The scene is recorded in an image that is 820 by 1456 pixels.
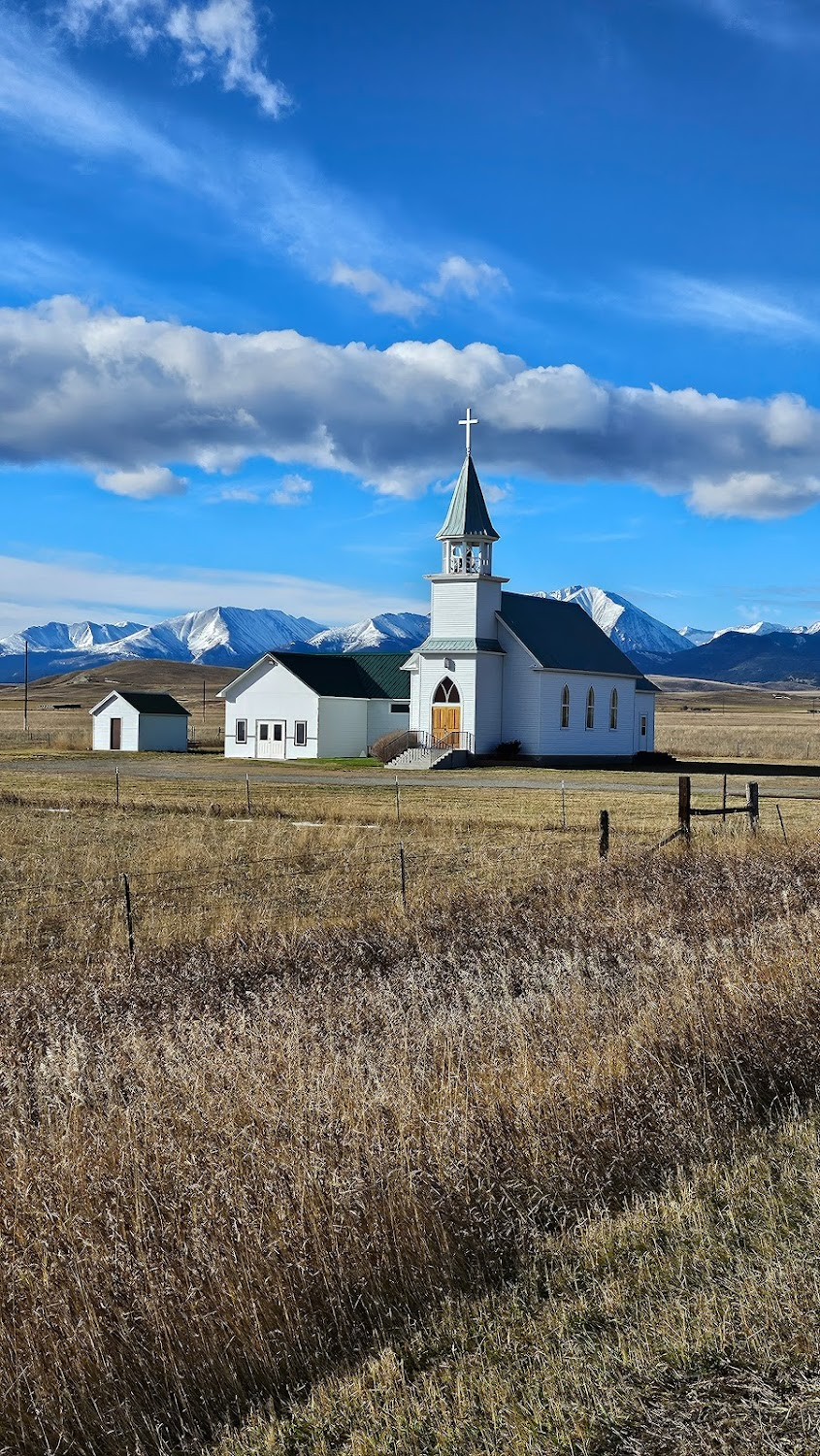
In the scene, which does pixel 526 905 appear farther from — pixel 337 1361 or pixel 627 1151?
pixel 337 1361

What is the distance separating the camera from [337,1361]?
5.18 m

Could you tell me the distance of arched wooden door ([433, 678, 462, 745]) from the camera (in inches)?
2021

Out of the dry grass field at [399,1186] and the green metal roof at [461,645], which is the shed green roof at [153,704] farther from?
the dry grass field at [399,1186]

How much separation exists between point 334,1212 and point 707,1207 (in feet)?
5.88

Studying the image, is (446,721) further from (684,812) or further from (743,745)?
(684,812)

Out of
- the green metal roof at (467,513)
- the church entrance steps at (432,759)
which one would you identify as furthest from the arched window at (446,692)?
the green metal roof at (467,513)

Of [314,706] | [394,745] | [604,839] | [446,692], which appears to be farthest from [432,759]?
[604,839]

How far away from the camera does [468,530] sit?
52.0 meters

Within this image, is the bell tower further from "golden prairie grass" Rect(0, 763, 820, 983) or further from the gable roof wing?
"golden prairie grass" Rect(0, 763, 820, 983)

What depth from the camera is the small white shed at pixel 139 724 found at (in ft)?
215

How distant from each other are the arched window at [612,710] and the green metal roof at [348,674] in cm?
918

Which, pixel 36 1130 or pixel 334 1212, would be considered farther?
pixel 36 1130

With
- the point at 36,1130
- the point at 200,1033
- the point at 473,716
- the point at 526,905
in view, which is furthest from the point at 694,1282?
the point at 473,716

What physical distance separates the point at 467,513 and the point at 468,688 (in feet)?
23.2
